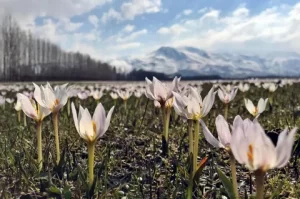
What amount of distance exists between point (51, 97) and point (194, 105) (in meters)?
→ 0.82

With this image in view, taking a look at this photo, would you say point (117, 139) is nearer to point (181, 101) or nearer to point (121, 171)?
point (121, 171)

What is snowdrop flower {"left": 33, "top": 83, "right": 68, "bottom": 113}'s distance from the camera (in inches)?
77.5

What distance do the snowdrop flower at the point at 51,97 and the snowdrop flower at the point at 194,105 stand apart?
0.66 meters

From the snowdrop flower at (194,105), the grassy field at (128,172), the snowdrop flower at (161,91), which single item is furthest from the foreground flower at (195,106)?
the snowdrop flower at (161,91)

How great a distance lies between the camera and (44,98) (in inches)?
78.8

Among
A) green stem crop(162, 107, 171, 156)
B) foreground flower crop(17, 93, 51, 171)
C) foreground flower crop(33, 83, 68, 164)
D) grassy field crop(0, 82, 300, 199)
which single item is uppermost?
foreground flower crop(33, 83, 68, 164)

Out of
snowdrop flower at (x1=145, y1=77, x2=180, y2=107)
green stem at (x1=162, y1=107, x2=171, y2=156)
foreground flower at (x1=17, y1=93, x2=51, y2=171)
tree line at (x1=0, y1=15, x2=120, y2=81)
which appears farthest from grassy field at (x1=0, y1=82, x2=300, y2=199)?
tree line at (x1=0, y1=15, x2=120, y2=81)

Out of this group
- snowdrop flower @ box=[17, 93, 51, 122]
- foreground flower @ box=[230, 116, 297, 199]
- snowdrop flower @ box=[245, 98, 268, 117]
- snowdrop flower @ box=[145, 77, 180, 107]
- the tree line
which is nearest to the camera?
foreground flower @ box=[230, 116, 297, 199]

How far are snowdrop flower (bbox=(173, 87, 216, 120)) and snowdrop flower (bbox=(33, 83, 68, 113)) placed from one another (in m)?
0.66

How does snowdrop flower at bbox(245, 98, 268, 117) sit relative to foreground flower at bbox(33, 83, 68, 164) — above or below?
below

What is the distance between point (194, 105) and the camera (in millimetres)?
1795

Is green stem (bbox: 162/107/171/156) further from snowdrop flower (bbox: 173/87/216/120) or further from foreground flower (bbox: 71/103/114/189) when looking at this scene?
foreground flower (bbox: 71/103/114/189)

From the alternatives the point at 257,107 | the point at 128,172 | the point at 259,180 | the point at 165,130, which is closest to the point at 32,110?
the point at 128,172

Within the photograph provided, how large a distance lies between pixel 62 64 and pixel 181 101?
76.6 m
